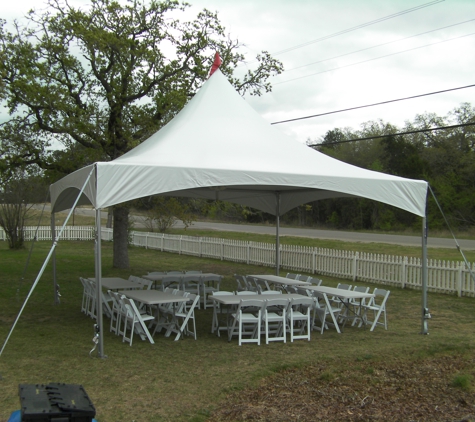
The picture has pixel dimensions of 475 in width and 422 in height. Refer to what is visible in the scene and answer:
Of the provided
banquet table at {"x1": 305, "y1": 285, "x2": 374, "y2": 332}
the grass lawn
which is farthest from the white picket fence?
banquet table at {"x1": 305, "y1": 285, "x2": 374, "y2": 332}

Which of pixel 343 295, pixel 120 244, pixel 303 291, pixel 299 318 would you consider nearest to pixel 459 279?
pixel 303 291

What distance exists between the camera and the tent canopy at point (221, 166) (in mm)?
6633

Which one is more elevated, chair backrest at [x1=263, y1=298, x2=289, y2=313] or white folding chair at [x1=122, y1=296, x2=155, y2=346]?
chair backrest at [x1=263, y1=298, x2=289, y2=313]

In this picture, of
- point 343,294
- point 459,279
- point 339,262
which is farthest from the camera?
point 339,262

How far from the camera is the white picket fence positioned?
11.9 meters

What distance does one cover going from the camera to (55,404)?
2637mm

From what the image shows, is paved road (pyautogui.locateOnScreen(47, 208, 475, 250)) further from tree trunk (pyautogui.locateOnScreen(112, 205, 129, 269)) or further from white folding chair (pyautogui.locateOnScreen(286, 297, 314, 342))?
white folding chair (pyautogui.locateOnScreen(286, 297, 314, 342))

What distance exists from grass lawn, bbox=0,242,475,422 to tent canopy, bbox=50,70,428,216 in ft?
6.40

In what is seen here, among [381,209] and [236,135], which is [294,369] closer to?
[236,135]

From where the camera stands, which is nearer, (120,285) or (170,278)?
(120,285)

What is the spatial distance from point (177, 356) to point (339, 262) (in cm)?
876

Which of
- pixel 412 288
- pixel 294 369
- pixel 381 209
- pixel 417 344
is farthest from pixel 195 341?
pixel 381 209

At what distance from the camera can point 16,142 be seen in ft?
45.4

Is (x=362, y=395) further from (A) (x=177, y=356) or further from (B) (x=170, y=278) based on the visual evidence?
(B) (x=170, y=278)
